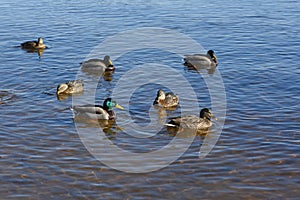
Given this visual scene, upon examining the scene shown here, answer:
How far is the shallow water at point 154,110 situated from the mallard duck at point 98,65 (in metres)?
0.39

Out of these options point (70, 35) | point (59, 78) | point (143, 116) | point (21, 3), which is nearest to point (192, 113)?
point (143, 116)

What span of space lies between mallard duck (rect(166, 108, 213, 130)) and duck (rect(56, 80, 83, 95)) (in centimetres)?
485

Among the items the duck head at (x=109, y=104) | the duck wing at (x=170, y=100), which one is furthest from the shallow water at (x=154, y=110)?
the duck head at (x=109, y=104)

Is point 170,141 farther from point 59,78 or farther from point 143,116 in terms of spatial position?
point 59,78

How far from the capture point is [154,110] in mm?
19281

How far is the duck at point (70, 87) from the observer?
20469mm

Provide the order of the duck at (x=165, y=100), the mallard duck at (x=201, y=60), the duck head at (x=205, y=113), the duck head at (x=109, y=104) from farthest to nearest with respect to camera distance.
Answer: the mallard duck at (x=201, y=60), the duck at (x=165, y=100), the duck head at (x=109, y=104), the duck head at (x=205, y=113)

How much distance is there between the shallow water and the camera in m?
13.7

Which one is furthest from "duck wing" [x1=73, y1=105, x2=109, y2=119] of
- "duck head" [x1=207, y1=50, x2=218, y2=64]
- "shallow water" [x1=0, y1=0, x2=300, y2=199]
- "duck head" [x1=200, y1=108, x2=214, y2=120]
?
"duck head" [x1=207, y1=50, x2=218, y2=64]

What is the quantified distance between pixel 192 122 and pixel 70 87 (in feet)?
18.5

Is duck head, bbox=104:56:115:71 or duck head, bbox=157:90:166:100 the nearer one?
duck head, bbox=157:90:166:100

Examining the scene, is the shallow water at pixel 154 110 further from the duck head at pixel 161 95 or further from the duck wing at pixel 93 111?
the duck head at pixel 161 95

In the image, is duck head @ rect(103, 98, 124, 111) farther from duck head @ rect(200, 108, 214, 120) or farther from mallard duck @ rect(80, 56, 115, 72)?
mallard duck @ rect(80, 56, 115, 72)

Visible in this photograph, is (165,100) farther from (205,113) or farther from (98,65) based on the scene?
(98,65)
